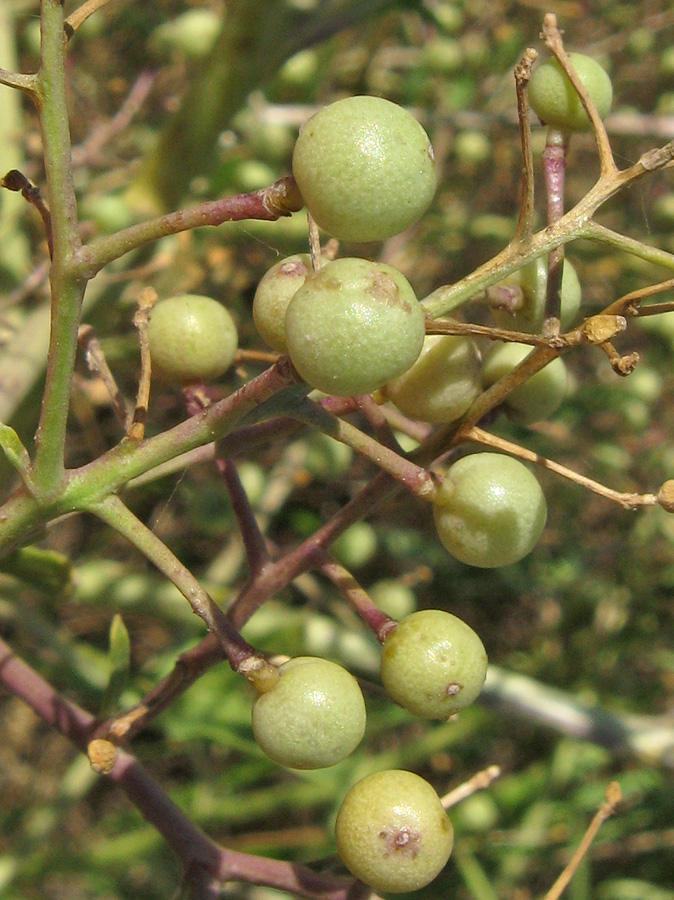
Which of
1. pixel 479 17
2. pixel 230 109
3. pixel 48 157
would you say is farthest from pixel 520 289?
pixel 479 17

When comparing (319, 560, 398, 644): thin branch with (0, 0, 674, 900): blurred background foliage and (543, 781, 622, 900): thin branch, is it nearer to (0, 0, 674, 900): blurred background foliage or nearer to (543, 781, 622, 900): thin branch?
(543, 781, 622, 900): thin branch

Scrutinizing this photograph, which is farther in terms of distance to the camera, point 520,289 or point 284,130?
point 284,130

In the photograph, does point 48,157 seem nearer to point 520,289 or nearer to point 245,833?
point 520,289

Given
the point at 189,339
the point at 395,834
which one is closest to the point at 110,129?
the point at 189,339

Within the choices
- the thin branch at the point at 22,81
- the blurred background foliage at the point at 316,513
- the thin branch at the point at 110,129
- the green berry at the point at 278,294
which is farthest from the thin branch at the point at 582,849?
the thin branch at the point at 110,129

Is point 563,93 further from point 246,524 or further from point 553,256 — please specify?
point 246,524

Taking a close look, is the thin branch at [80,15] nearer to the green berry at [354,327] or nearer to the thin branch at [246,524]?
the green berry at [354,327]
